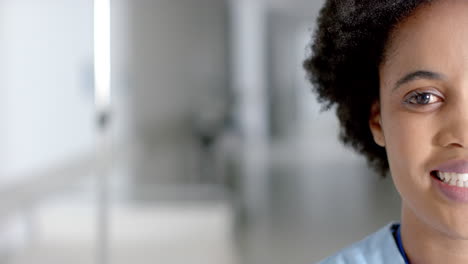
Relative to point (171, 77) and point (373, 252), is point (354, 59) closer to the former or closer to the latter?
point (373, 252)

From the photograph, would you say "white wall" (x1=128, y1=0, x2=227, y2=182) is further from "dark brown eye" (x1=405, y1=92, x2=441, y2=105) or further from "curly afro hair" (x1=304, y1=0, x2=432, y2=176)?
"dark brown eye" (x1=405, y1=92, x2=441, y2=105)

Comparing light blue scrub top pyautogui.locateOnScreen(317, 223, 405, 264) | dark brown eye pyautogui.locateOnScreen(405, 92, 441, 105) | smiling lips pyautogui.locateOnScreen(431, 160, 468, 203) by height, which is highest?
dark brown eye pyautogui.locateOnScreen(405, 92, 441, 105)

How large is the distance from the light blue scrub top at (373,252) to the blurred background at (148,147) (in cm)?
221

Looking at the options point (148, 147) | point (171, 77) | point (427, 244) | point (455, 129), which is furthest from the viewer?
point (148, 147)

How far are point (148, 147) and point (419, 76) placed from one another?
113 inches

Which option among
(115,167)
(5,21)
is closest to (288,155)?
(115,167)

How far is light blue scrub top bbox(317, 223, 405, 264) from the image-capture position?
874 mm

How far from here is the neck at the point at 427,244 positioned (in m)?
0.80

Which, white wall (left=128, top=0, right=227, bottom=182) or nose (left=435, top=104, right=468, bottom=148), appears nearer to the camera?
nose (left=435, top=104, right=468, bottom=148)

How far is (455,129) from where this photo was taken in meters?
0.72

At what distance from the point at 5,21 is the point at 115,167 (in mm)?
1086

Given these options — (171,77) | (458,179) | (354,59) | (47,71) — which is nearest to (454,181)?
(458,179)

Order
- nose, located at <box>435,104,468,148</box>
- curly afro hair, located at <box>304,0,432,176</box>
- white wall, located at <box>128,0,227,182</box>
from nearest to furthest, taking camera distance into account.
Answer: nose, located at <box>435,104,468,148</box>, curly afro hair, located at <box>304,0,432,176</box>, white wall, located at <box>128,0,227,182</box>

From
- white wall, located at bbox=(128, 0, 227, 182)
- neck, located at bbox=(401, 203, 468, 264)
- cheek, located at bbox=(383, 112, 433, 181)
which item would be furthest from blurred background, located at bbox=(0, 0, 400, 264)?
cheek, located at bbox=(383, 112, 433, 181)
